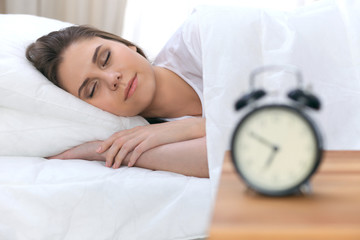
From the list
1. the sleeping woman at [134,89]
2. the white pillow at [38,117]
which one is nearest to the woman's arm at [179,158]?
the sleeping woman at [134,89]

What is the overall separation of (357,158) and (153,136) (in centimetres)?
66

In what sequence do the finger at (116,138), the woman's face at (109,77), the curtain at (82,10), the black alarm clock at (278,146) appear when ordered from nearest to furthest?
the black alarm clock at (278,146), the finger at (116,138), the woman's face at (109,77), the curtain at (82,10)

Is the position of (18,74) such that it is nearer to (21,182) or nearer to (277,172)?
(21,182)

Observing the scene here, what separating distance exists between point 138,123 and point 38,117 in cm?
30

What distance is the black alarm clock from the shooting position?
66cm

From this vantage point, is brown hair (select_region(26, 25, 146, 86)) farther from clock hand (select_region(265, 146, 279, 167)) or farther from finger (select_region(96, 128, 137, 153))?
clock hand (select_region(265, 146, 279, 167))

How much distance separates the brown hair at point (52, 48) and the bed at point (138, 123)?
0.16 feet

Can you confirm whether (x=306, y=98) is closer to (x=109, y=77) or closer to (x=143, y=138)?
(x=143, y=138)

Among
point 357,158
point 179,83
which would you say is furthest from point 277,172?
point 179,83

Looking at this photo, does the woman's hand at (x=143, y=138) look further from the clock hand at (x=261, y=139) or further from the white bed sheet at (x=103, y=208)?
the clock hand at (x=261, y=139)

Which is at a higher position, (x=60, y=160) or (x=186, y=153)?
(x=186, y=153)

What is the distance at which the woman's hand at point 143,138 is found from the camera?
4.51ft

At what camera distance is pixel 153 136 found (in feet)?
4.59

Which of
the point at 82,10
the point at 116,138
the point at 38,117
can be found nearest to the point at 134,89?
the point at 116,138
